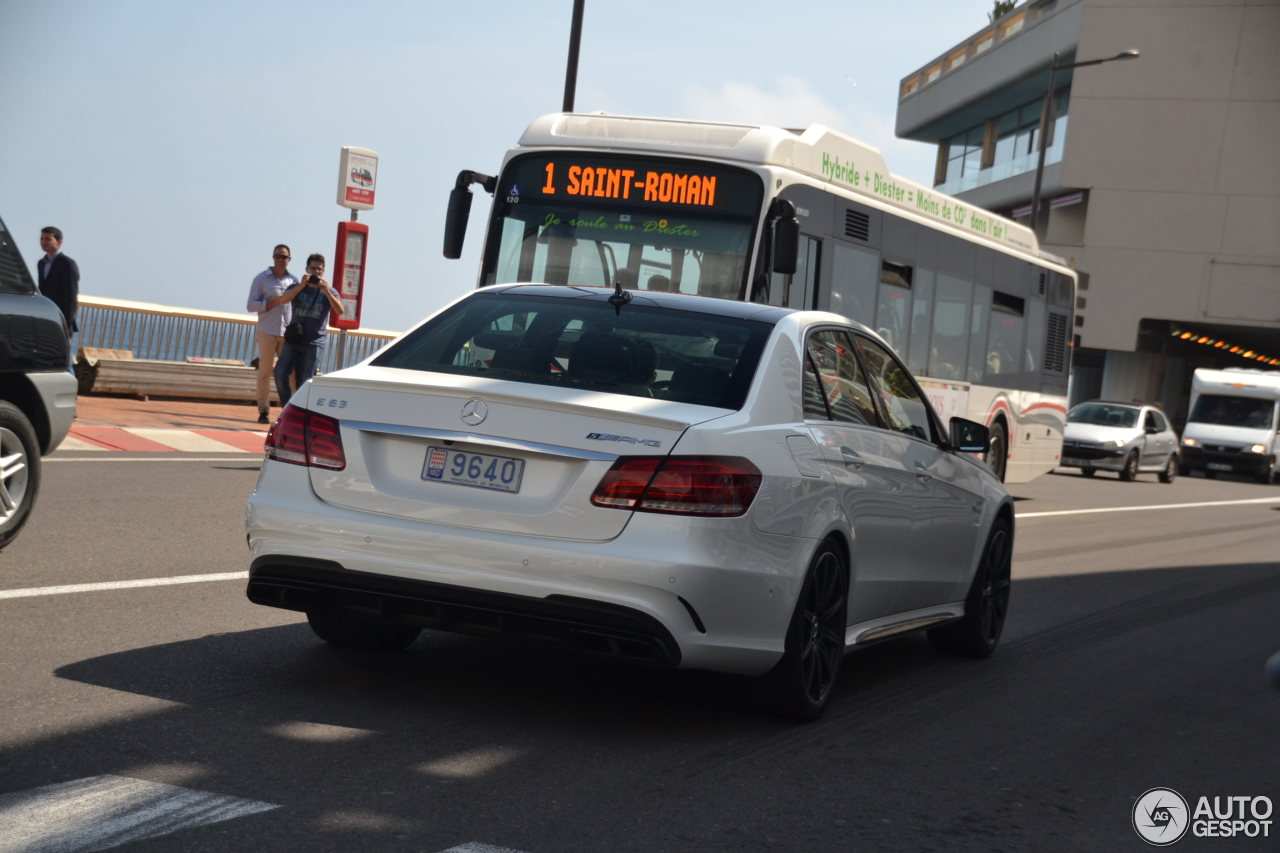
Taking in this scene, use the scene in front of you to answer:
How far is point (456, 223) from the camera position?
42.3ft

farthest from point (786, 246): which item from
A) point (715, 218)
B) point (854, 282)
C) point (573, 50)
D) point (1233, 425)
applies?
point (1233, 425)

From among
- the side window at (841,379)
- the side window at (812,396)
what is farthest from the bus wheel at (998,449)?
the side window at (812,396)

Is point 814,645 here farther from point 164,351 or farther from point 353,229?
point 164,351

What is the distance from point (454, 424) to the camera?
5.07 m

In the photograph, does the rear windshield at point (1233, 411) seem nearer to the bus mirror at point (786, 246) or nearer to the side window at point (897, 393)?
the bus mirror at point (786, 246)

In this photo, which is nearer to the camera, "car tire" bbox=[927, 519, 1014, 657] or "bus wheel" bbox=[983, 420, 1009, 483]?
"car tire" bbox=[927, 519, 1014, 657]

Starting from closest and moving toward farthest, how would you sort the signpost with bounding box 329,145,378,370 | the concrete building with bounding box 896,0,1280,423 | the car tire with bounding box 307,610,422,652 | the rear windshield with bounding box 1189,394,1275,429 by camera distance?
the car tire with bounding box 307,610,422,652 → the signpost with bounding box 329,145,378,370 → the rear windshield with bounding box 1189,394,1275,429 → the concrete building with bounding box 896,0,1280,423

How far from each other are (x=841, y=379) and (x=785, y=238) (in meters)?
5.82

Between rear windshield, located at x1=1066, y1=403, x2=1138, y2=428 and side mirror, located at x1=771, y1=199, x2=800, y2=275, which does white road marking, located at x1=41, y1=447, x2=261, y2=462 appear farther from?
rear windshield, located at x1=1066, y1=403, x2=1138, y2=428

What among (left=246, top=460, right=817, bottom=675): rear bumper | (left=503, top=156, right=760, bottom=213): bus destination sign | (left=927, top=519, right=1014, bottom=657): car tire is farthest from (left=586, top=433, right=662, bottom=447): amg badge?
(left=503, top=156, right=760, bottom=213): bus destination sign

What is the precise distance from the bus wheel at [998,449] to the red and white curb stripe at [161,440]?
27.5 ft

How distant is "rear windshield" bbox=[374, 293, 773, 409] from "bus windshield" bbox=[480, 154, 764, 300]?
598 centimetres

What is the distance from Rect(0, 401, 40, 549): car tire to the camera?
755 cm

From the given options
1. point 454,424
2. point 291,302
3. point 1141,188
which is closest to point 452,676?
point 454,424
